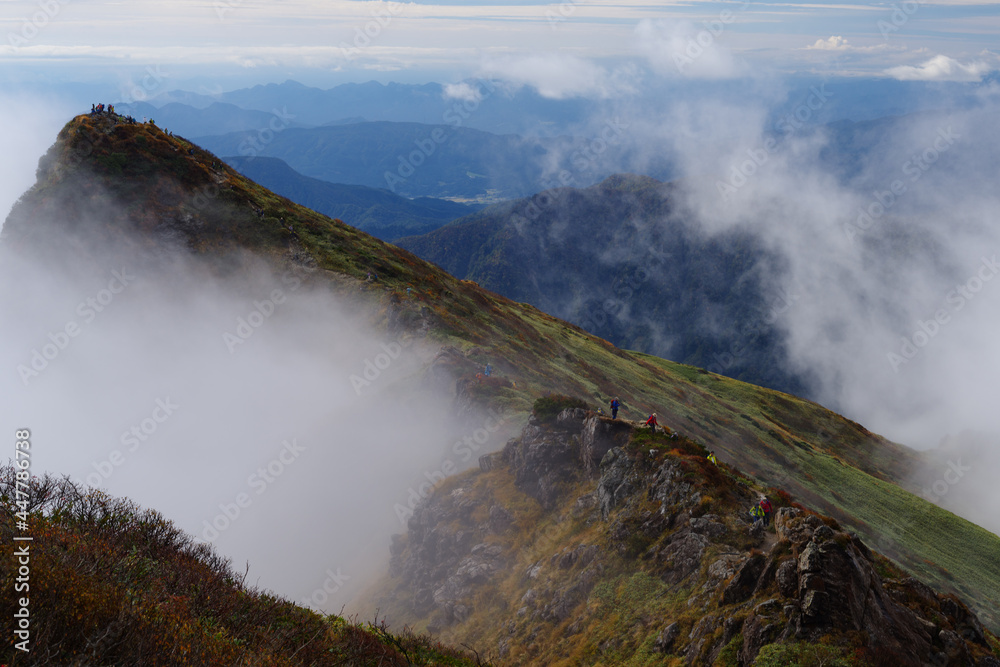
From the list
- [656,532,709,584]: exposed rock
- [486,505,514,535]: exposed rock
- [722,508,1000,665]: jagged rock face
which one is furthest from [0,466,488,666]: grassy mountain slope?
[486,505,514,535]: exposed rock

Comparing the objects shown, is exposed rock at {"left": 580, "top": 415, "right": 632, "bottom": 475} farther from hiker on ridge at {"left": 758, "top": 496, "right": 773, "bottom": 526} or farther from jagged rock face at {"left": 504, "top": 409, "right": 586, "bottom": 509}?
hiker on ridge at {"left": 758, "top": 496, "right": 773, "bottom": 526}

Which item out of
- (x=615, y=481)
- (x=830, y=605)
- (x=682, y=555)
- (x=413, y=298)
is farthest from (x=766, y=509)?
(x=413, y=298)

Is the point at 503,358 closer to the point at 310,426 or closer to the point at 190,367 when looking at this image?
the point at 310,426

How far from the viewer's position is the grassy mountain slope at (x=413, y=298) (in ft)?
179

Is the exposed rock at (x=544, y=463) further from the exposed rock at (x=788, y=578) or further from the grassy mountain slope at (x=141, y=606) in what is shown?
the exposed rock at (x=788, y=578)

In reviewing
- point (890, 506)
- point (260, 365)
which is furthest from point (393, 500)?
point (890, 506)

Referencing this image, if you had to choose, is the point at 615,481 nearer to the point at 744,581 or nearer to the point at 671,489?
the point at 671,489

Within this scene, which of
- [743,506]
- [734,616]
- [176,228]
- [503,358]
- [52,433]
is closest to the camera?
[734,616]

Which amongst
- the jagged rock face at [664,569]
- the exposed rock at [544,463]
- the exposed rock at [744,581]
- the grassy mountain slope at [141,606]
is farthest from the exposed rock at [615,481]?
the grassy mountain slope at [141,606]

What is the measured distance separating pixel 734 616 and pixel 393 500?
3443 centimetres

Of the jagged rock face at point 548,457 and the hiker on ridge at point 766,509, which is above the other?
the hiker on ridge at point 766,509

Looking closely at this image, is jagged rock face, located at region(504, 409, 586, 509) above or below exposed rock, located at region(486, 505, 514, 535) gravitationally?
above

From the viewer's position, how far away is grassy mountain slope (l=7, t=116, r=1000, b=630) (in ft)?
179

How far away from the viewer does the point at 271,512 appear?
5125 cm
